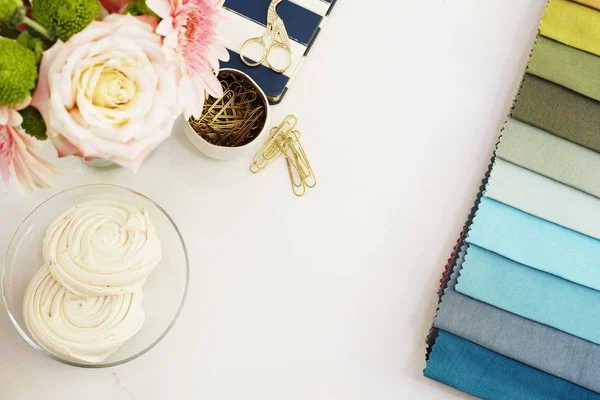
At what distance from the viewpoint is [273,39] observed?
2.65ft

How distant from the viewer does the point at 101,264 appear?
2.01ft

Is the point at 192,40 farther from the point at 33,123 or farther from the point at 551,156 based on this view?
the point at 551,156

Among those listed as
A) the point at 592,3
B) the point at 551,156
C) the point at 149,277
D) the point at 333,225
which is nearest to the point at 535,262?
the point at 551,156

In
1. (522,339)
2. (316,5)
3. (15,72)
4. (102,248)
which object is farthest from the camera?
(316,5)

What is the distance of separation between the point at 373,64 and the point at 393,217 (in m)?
0.24

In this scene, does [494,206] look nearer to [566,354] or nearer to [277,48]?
[566,354]

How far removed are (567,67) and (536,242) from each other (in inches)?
10.2

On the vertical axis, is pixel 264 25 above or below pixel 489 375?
above

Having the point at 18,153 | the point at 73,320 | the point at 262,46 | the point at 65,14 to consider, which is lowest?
the point at 73,320

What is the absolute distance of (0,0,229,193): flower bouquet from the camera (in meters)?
0.40

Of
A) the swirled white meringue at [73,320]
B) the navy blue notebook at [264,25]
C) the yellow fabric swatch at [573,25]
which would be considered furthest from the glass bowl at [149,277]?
the yellow fabric swatch at [573,25]

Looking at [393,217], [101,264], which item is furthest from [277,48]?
[101,264]

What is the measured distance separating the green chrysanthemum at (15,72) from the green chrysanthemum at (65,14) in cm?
3

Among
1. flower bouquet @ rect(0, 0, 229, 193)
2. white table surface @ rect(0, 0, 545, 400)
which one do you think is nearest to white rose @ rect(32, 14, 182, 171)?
flower bouquet @ rect(0, 0, 229, 193)
